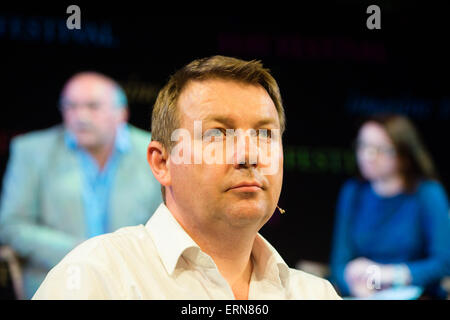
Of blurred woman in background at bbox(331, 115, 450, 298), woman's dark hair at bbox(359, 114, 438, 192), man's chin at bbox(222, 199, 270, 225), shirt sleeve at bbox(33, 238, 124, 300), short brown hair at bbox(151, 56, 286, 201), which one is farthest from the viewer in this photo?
woman's dark hair at bbox(359, 114, 438, 192)

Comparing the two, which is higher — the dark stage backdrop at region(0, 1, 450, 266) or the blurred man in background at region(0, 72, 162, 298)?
the dark stage backdrop at region(0, 1, 450, 266)

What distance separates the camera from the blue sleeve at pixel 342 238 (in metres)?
3.63

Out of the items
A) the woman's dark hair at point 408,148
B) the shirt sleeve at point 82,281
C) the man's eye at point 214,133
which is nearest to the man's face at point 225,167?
the man's eye at point 214,133

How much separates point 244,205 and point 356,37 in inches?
99.3

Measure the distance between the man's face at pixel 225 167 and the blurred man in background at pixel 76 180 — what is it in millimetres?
1856

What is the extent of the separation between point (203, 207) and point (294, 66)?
2.30m

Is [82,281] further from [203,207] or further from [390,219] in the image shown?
[390,219]

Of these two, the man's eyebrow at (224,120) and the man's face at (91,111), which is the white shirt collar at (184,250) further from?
the man's face at (91,111)

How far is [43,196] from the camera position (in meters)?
3.37

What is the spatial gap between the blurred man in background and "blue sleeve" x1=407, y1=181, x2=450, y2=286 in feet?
5.32

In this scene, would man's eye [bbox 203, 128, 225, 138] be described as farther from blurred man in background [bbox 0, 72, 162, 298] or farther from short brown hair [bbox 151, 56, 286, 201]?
blurred man in background [bbox 0, 72, 162, 298]

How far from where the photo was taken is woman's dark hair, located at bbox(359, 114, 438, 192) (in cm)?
379

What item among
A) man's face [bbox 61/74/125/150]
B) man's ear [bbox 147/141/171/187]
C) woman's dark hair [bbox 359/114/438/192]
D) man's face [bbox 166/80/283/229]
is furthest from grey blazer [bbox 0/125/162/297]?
man's face [bbox 166/80/283/229]
